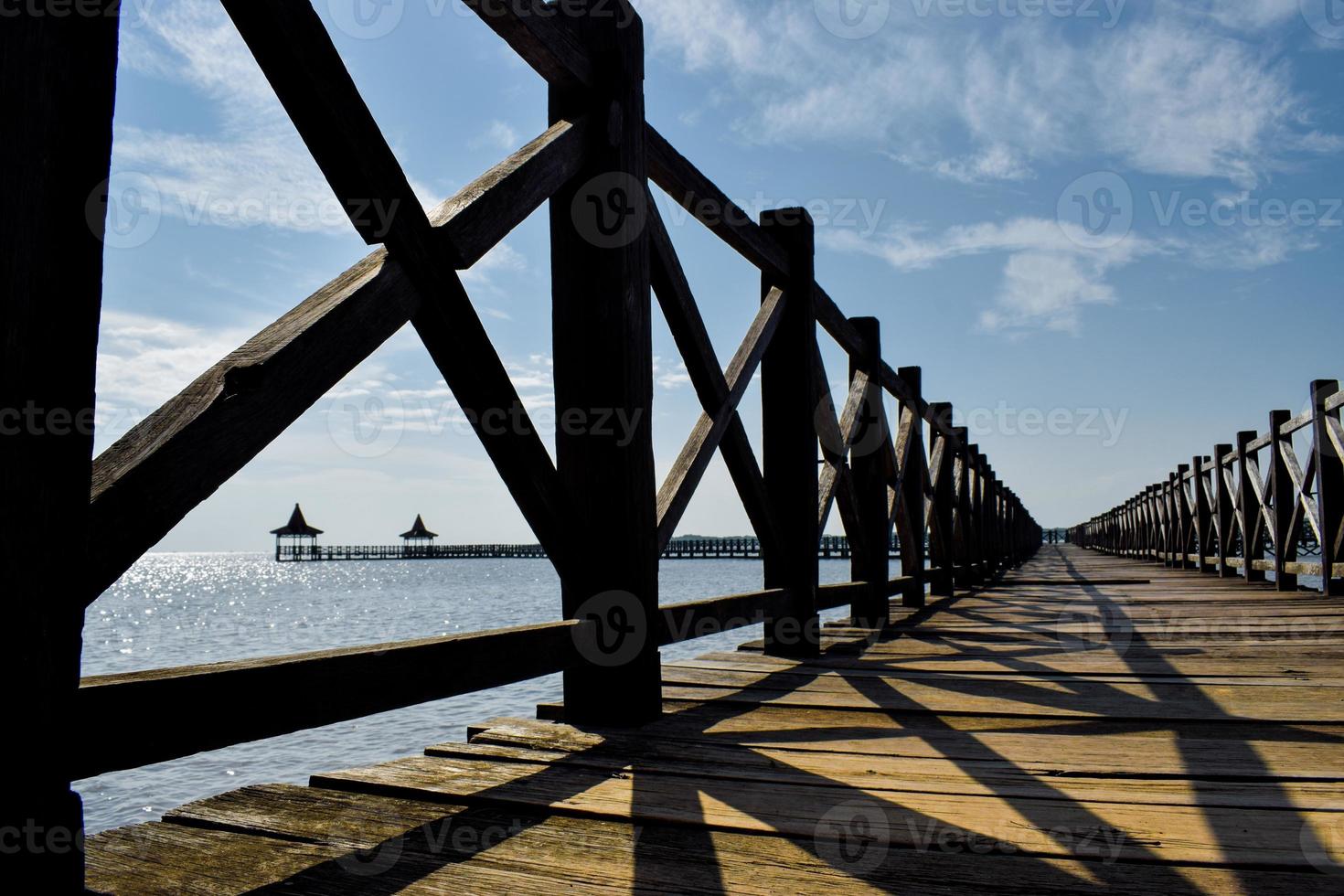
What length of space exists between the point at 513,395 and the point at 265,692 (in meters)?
0.92

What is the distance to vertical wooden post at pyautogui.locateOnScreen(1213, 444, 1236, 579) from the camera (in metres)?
12.5

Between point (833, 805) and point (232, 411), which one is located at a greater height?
point (232, 411)

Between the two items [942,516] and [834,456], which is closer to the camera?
[834,456]

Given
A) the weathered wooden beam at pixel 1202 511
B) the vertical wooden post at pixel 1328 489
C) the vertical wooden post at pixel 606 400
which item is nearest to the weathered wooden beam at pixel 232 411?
the vertical wooden post at pixel 606 400

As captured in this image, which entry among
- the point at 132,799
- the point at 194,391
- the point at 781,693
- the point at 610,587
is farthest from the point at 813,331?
the point at 132,799

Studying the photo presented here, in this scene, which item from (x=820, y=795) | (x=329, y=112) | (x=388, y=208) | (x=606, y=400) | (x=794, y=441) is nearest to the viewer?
(x=329, y=112)

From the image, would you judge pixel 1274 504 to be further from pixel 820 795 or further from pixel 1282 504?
pixel 820 795

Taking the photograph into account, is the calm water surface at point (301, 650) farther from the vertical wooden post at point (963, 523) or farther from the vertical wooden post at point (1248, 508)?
the vertical wooden post at point (1248, 508)

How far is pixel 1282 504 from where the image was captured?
9.67m

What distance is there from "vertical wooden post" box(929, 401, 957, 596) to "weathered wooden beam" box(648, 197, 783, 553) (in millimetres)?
5319

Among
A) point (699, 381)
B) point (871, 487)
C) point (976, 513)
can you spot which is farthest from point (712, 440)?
point (976, 513)

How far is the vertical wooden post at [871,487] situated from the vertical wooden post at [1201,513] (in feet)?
32.3

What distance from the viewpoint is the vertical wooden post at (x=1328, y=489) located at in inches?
327

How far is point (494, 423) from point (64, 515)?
1083mm
